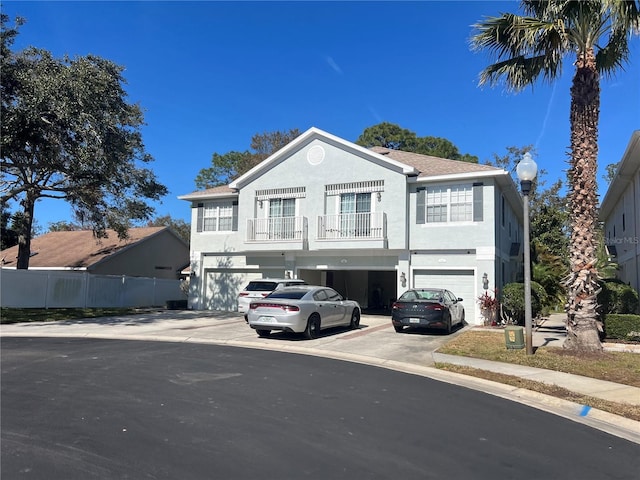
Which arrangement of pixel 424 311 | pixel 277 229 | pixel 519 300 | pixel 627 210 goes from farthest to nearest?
pixel 277 229
pixel 627 210
pixel 519 300
pixel 424 311

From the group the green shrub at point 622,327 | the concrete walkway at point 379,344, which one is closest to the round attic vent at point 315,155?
the concrete walkway at point 379,344

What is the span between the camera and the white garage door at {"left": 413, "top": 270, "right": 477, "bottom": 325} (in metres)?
19.8

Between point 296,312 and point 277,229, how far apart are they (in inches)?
402

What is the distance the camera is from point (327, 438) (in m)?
5.37

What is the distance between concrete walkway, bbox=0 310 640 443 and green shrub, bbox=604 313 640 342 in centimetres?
132

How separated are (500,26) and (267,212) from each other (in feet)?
46.3

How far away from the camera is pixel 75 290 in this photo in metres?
25.1

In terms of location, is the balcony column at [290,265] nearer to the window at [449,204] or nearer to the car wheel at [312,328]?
the window at [449,204]

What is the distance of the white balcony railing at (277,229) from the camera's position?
22.5 meters

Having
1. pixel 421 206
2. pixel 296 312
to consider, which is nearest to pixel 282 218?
pixel 421 206

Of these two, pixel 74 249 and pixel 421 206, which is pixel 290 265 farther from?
pixel 74 249

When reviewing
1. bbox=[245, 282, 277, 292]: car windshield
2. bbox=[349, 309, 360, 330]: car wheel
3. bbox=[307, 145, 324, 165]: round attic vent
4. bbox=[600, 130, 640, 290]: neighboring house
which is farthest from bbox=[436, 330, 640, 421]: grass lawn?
bbox=[307, 145, 324, 165]: round attic vent

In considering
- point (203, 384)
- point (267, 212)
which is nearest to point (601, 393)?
point (203, 384)

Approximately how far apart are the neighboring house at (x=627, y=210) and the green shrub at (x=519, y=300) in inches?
144
